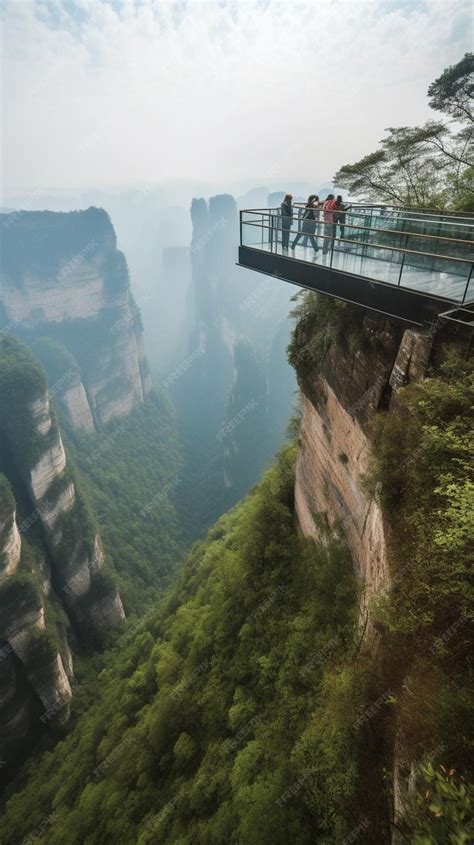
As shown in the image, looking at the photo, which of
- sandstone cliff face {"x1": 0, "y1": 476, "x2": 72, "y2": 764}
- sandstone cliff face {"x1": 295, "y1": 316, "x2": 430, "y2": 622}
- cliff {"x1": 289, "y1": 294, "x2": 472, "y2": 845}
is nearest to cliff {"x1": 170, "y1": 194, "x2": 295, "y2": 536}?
sandstone cliff face {"x1": 0, "y1": 476, "x2": 72, "y2": 764}

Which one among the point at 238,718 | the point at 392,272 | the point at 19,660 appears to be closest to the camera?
the point at 392,272

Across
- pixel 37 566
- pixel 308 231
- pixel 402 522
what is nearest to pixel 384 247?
pixel 308 231

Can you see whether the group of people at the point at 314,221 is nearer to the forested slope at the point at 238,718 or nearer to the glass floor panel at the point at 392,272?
the glass floor panel at the point at 392,272

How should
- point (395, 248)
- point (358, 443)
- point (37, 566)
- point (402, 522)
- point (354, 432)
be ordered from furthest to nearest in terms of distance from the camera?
point (37, 566) → point (354, 432) → point (358, 443) → point (395, 248) → point (402, 522)

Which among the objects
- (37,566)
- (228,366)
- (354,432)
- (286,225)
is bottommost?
(228,366)

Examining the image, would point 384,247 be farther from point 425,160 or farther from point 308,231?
point 425,160

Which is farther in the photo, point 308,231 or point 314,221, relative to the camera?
point 308,231

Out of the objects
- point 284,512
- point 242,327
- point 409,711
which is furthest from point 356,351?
point 242,327

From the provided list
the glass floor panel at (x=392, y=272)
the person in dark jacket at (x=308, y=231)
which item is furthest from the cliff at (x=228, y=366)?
the glass floor panel at (x=392, y=272)
